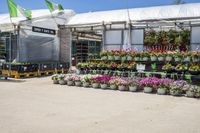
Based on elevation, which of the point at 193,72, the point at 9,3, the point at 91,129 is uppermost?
the point at 9,3

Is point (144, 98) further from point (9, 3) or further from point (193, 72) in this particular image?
point (9, 3)

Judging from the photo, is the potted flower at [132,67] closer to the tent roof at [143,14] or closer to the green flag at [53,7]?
the tent roof at [143,14]

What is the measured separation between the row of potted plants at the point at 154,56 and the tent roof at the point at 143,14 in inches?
140

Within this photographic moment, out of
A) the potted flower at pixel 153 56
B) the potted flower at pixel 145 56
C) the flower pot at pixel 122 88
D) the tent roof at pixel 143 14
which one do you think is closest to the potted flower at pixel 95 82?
the flower pot at pixel 122 88

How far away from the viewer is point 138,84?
37.3 feet

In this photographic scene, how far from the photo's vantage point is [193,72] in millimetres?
12008

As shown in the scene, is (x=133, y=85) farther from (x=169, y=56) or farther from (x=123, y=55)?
(x=123, y=55)

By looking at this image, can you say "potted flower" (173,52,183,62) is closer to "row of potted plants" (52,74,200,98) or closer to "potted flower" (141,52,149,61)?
"potted flower" (141,52,149,61)

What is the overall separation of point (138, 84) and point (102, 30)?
7.79m

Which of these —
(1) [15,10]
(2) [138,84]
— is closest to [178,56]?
(2) [138,84]

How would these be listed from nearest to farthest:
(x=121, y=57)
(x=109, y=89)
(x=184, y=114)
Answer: (x=184, y=114) → (x=109, y=89) → (x=121, y=57)

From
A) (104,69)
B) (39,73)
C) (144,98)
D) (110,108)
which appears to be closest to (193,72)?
(144,98)

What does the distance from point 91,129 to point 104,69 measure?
8764 millimetres

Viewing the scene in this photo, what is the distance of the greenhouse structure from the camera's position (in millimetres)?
15977
